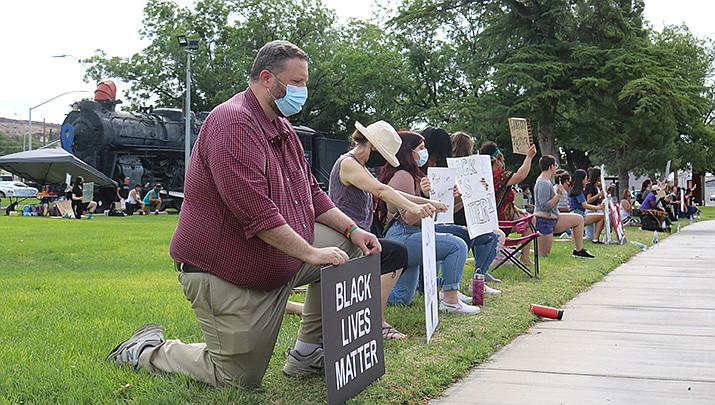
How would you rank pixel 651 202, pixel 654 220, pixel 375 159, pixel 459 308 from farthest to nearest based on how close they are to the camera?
pixel 654 220 < pixel 651 202 < pixel 459 308 < pixel 375 159

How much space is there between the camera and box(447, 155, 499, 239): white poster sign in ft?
26.2

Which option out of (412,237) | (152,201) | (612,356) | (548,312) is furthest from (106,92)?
(612,356)

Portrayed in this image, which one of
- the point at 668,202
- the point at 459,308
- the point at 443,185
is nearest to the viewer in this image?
the point at 443,185

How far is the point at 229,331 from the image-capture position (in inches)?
162

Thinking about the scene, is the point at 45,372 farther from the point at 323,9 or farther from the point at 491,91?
the point at 323,9

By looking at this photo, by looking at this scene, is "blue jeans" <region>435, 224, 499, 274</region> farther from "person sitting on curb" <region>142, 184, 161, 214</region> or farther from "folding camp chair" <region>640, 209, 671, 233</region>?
"person sitting on curb" <region>142, 184, 161, 214</region>

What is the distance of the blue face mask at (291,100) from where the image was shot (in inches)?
164

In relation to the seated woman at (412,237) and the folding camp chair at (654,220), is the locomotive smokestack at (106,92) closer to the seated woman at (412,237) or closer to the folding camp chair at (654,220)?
the folding camp chair at (654,220)

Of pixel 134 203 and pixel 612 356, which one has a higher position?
pixel 612 356

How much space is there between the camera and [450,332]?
20.4 feet

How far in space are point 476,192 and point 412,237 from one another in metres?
1.85

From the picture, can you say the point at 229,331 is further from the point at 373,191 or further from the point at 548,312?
the point at 548,312

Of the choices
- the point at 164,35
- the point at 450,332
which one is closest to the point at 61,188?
the point at 164,35

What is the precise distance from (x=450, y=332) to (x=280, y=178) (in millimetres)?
2574
